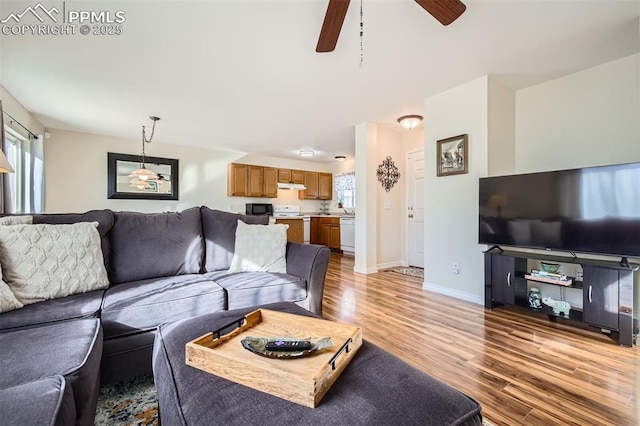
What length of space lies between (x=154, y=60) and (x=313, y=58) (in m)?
1.42

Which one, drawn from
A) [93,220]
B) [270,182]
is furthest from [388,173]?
[93,220]

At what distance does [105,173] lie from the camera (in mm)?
4961

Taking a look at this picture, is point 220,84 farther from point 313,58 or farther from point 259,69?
point 313,58

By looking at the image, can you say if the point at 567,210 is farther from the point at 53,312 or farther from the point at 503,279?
the point at 53,312

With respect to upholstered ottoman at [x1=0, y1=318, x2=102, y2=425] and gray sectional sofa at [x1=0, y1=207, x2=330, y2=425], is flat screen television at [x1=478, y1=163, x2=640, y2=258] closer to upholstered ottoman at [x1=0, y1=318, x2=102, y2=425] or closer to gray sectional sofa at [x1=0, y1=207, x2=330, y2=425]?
gray sectional sofa at [x1=0, y1=207, x2=330, y2=425]

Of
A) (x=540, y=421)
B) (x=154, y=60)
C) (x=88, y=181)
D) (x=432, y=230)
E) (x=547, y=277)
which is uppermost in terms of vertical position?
(x=154, y=60)

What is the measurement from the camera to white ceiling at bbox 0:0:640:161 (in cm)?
191

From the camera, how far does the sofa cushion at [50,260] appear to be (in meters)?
1.53

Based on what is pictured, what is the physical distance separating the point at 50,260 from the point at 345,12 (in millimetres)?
2224

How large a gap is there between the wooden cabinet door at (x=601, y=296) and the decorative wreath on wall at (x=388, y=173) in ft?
9.01

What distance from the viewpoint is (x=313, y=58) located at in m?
2.47

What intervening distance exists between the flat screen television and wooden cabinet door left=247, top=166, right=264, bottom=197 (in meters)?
4.73

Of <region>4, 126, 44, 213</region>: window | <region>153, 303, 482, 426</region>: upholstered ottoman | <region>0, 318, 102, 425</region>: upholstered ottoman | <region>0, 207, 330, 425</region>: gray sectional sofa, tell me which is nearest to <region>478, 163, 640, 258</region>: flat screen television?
<region>0, 207, 330, 425</region>: gray sectional sofa

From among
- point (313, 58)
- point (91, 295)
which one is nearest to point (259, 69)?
point (313, 58)
